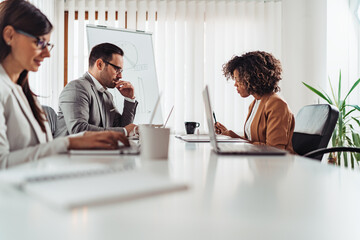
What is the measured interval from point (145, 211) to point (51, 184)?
14 cm

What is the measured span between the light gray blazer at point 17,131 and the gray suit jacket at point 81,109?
38.8 inches

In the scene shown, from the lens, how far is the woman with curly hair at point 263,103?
206 cm

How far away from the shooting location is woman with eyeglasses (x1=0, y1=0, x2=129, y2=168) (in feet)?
3.34

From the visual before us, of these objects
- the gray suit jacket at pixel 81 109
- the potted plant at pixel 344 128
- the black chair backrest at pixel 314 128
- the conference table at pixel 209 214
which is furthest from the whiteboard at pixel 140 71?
the conference table at pixel 209 214

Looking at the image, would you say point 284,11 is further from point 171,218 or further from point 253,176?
point 171,218

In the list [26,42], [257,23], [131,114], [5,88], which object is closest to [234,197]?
[5,88]

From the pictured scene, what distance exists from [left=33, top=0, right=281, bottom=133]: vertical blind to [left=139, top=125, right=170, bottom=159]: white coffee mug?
10.7 ft

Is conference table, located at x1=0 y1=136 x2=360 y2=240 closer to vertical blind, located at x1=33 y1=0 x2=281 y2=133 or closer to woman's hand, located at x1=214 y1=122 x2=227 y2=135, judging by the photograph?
woman's hand, located at x1=214 y1=122 x2=227 y2=135

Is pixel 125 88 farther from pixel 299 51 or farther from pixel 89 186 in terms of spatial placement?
pixel 299 51

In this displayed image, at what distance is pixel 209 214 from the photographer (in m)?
0.46

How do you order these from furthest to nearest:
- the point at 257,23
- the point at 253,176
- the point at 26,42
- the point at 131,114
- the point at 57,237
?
1. the point at 257,23
2. the point at 131,114
3. the point at 26,42
4. the point at 253,176
5. the point at 57,237

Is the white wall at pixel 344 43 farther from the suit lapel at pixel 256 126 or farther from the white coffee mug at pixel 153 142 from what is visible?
the white coffee mug at pixel 153 142

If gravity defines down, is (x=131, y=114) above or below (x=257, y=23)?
below

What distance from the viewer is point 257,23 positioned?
14.4 feet
